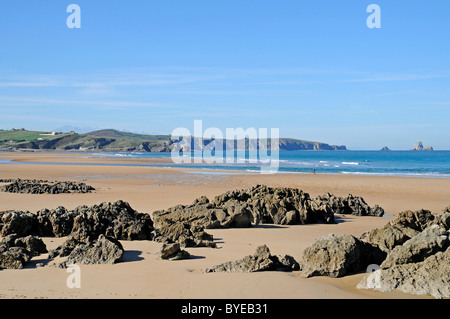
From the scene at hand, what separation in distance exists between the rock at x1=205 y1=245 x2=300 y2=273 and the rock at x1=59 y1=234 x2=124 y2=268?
70.6 inches

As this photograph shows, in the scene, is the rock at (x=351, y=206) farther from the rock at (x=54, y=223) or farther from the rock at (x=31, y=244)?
the rock at (x=31, y=244)

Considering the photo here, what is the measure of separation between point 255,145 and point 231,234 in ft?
572

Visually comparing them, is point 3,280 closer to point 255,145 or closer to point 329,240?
point 329,240

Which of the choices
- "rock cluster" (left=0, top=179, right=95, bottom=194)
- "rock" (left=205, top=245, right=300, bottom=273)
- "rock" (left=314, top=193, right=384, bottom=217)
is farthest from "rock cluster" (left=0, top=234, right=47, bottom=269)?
"rock cluster" (left=0, top=179, right=95, bottom=194)

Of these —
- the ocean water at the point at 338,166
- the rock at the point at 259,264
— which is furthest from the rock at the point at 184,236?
the ocean water at the point at 338,166

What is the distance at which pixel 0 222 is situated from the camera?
34.6 ft

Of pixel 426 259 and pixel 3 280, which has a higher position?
pixel 426 259

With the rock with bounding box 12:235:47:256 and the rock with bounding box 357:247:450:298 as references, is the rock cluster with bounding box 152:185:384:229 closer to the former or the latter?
the rock with bounding box 12:235:47:256

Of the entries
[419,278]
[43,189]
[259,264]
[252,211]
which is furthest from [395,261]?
[43,189]

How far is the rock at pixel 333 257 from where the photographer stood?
22.5ft

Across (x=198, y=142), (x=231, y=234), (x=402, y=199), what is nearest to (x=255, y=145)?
(x=198, y=142)

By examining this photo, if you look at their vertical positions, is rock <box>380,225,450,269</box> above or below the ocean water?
above

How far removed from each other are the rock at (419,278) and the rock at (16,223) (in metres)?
7.63

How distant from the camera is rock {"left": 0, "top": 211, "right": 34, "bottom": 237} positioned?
32.8ft
